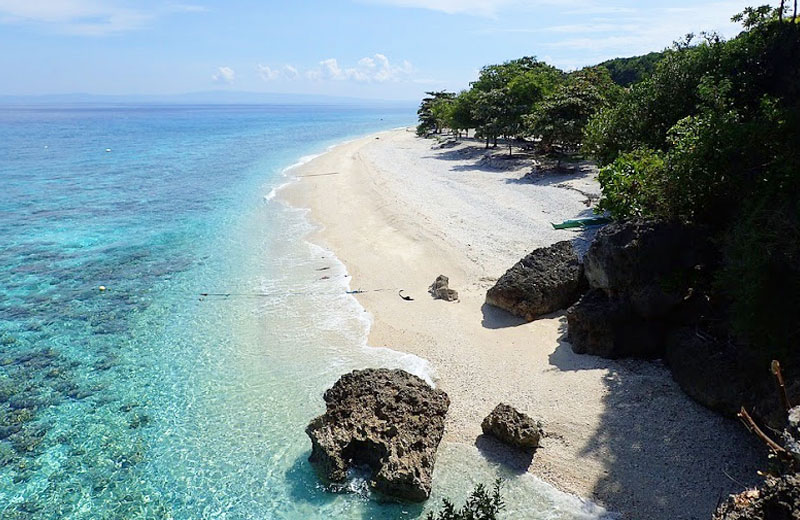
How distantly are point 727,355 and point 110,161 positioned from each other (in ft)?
187

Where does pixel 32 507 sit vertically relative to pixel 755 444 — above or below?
below

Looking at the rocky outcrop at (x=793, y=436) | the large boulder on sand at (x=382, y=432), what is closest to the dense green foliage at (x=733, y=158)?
the rocky outcrop at (x=793, y=436)

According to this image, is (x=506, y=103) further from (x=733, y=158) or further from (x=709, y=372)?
(x=709, y=372)

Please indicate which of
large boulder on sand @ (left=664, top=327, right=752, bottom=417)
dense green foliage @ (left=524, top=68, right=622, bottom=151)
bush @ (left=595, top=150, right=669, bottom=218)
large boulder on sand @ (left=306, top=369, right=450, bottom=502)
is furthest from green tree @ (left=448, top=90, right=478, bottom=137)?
large boulder on sand @ (left=306, top=369, right=450, bottom=502)

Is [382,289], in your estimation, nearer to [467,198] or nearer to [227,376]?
[227,376]

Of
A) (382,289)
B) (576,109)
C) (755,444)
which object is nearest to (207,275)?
(382,289)

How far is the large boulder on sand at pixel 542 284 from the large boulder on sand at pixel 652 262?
2.17 metres

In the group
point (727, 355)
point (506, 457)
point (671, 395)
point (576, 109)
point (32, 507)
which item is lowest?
point (32, 507)

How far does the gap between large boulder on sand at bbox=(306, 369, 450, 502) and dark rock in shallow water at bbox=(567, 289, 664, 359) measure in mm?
3903

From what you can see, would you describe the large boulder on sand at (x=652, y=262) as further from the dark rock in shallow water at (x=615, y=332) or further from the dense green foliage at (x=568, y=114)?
the dense green foliage at (x=568, y=114)

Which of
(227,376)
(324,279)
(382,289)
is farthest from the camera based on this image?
(324,279)

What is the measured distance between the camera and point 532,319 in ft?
46.0

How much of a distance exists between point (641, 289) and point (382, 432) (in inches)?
250

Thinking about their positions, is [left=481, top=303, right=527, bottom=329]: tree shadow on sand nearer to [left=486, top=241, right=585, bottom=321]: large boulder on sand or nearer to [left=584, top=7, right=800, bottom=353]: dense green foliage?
[left=486, top=241, right=585, bottom=321]: large boulder on sand
